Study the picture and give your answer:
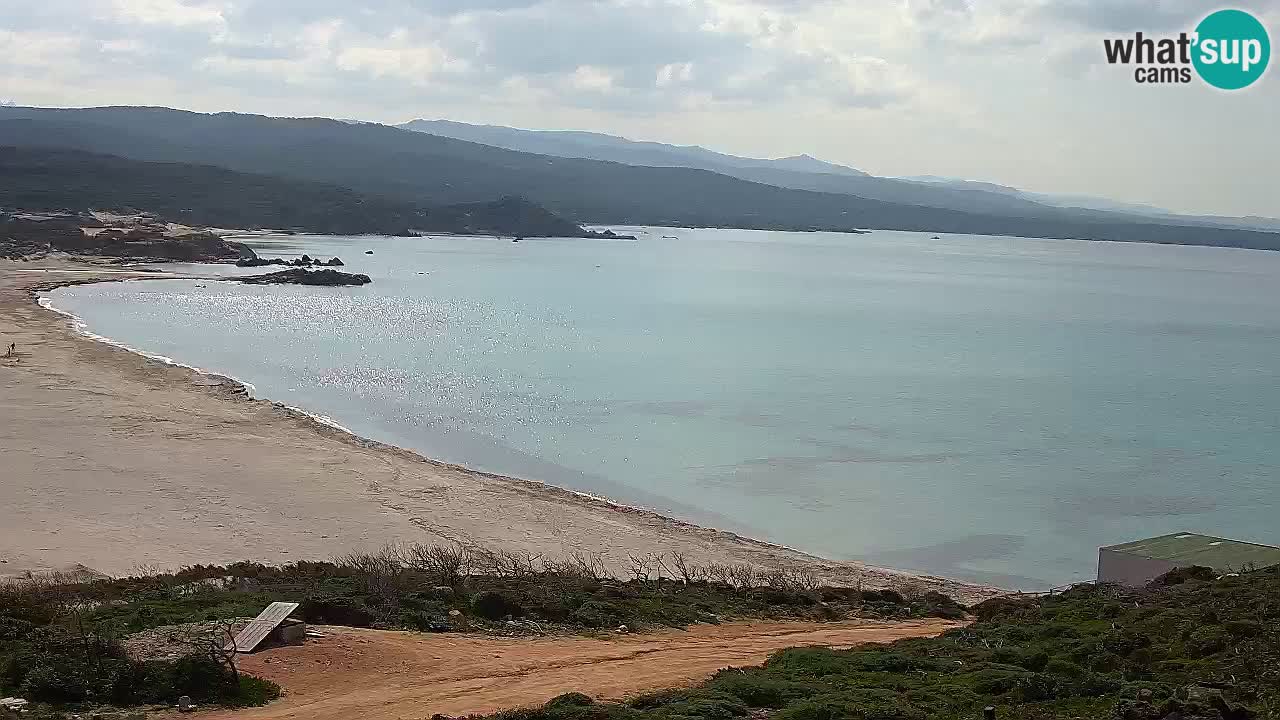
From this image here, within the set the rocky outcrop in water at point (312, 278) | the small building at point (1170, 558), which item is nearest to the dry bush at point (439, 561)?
the small building at point (1170, 558)

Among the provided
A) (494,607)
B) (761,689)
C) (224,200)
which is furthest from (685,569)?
(224,200)

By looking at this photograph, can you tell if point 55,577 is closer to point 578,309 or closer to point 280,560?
point 280,560

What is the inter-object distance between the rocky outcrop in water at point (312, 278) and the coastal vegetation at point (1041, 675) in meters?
65.2

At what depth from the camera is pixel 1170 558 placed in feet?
46.8

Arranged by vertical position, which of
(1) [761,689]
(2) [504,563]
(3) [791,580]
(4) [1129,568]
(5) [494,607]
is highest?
(1) [761,689]

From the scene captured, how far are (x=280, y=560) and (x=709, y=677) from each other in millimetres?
8766

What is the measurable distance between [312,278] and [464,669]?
216 ft

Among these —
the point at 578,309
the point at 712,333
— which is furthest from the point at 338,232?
the point at 712,333

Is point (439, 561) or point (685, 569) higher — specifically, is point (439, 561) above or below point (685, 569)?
above

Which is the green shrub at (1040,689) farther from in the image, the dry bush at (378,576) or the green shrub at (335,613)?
the dry bush at (378,576)

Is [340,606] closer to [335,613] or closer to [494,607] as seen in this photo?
[335,613]

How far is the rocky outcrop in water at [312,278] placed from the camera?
230 feet

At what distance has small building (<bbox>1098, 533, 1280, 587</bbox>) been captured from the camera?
13.9 meters

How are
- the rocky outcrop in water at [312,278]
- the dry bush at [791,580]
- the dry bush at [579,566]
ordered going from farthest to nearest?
the rocky outcrop in water at [312,278]
the dry bush at [791,580]
the dry bush at [579,566]
